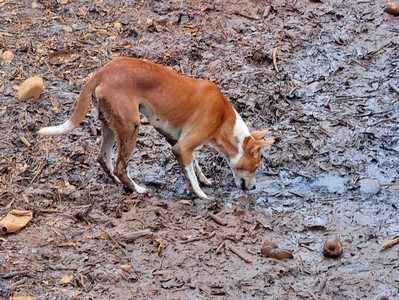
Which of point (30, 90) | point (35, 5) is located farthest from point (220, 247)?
point (35, 5)

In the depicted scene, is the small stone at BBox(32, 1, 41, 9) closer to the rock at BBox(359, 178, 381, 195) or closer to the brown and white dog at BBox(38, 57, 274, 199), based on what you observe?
the brown and white dog at BBox(38, 57, 274, 199)

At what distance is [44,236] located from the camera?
6.52 meters

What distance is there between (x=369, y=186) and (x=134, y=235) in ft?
7.66

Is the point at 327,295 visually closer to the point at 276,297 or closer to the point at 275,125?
the point at 276,297

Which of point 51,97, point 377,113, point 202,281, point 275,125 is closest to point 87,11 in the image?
point 51,97

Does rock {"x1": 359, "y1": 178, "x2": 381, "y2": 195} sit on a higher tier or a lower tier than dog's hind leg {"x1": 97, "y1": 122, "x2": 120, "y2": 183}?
lower

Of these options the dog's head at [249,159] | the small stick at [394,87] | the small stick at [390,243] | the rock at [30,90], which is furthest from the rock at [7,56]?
the small stick at [390,243]

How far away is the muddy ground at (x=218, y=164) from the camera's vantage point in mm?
6266

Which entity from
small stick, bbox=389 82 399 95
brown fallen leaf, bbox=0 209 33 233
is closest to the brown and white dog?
brown fallen leaf, bbox=0 209 33 233

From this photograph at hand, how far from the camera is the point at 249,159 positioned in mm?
7688

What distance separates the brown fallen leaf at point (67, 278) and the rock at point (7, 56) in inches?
149

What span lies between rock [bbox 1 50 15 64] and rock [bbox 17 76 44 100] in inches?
26.5

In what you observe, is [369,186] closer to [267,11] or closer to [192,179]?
[192,179]

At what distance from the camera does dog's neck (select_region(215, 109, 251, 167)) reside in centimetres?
761
